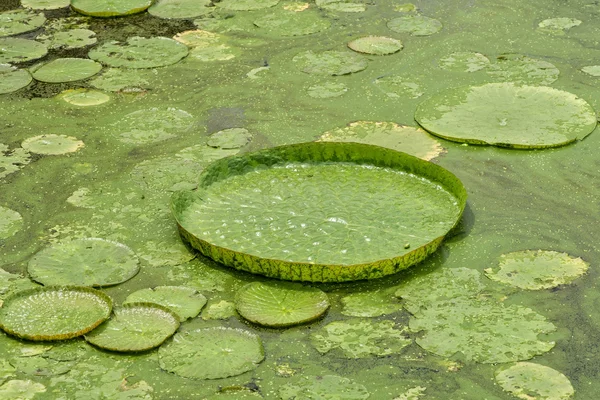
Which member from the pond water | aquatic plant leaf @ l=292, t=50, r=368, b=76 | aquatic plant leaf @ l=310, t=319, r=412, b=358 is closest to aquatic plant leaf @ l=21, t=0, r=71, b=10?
the pond water

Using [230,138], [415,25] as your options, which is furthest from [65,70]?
[415,25]

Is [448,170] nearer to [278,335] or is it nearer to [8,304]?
[278,335]

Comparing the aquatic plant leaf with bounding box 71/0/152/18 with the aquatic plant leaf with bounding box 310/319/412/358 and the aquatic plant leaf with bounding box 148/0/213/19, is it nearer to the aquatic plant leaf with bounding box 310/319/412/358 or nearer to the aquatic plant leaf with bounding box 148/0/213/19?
the aquatic plant leaf with bounding box 148/0/213/19

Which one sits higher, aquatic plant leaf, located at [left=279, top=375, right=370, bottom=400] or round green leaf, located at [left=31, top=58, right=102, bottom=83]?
round green leaf, located at [left=31, top=58, right=102, bottom=83]

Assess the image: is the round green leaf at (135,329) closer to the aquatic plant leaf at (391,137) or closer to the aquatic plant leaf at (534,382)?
the aquatic plant leaf at (534,382)

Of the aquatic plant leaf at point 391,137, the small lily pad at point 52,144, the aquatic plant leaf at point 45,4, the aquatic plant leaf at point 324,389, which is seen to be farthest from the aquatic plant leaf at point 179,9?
the aquatic plant leaf at point 324,389

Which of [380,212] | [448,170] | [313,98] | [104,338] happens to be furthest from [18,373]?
[313,98]

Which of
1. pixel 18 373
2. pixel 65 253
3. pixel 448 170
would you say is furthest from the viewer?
pixel 448 170
